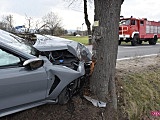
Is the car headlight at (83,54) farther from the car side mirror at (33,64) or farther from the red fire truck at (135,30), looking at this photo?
the red fire truck at (135,30)

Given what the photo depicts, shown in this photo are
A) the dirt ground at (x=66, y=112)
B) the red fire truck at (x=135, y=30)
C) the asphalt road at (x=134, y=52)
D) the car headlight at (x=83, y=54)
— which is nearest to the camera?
the dirt ground at (x=66, y=112)

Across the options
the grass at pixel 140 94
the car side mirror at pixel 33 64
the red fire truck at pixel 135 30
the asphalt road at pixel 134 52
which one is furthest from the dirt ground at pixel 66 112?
the red fire truck at pixel 135 30

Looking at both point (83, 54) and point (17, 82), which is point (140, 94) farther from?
point (17, 82)

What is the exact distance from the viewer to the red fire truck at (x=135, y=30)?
71.4ft

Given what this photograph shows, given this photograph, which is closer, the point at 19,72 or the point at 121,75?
the point at 19,72

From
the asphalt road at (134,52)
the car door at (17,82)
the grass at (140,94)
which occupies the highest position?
the car door at (17,82)

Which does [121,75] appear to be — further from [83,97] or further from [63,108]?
[63,108]


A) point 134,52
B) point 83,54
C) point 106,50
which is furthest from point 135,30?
point 106,50

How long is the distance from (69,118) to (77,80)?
655mm

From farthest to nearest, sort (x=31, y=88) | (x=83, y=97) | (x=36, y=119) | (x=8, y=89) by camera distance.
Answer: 1. (x=83, y=97)
2. (x=36, y=119)
3. (x=31, y=88)
4. (x=8, y=89)

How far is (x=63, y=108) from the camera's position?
161 inches

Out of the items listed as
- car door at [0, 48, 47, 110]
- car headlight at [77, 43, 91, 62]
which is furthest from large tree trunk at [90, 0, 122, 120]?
car door at [0, 48, 47, 110]

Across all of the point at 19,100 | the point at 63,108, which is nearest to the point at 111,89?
the point at 63,108

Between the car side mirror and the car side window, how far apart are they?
0.46ft
